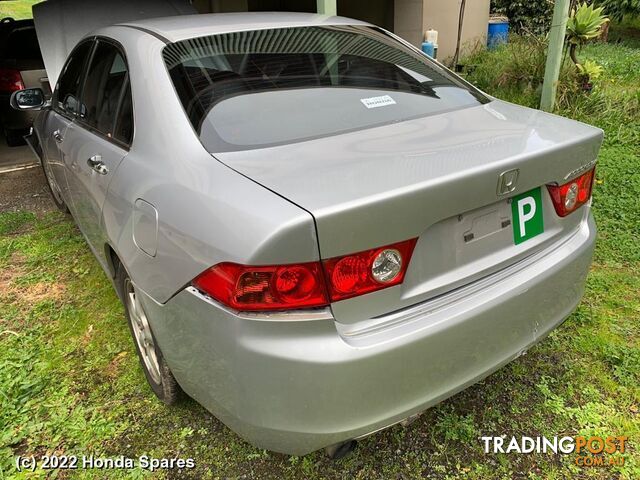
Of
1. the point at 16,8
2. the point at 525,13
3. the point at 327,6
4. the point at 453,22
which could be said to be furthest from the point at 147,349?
the point at 16,8

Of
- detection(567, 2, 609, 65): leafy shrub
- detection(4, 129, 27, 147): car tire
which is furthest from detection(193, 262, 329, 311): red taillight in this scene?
detection(4, 129, 27, 147): car tire

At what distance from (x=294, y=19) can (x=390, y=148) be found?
1320 mm

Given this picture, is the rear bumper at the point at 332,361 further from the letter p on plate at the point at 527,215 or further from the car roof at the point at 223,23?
the car roof at the point at 223,23

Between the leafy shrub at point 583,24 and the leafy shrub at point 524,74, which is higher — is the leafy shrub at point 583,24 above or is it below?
above

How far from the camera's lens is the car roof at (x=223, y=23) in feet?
7.61

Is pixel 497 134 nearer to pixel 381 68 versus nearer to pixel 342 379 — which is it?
pixel 381 68

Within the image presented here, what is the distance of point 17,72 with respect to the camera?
20.3 feet

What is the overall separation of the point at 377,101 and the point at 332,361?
3.92 feet

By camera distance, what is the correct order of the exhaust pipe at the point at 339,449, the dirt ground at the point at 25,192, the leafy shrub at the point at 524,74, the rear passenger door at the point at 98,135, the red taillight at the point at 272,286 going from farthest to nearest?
1. the leafy shrub at the point at 524,74
2. the dirt ground at the point at 25,192
3. the rear passenger door at the point at 98,135
4. the exhaust pipe at the point at 339,449
5. the red taillight at the point at 272,286

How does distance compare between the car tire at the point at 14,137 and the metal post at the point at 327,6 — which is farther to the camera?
the car tire at the point at 14,137

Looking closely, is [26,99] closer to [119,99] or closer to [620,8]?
[119,99]

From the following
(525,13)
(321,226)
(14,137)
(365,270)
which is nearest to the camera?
(321,226)

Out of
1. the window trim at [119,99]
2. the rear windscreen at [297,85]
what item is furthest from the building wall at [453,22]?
the window trim at [119,99]

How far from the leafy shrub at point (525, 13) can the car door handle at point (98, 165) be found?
11748mm
